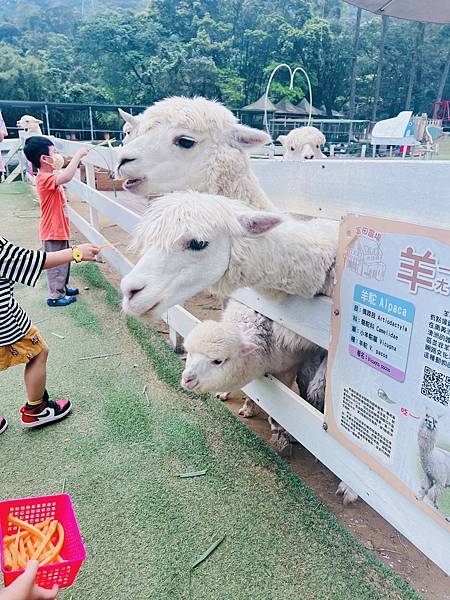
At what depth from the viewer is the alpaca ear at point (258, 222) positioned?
159cm

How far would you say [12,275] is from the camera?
7.58ft

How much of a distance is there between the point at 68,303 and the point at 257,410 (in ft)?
8.89

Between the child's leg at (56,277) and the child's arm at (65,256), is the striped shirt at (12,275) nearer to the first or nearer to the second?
the child's arm at (65,256)

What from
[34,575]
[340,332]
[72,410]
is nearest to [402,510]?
[340,332]

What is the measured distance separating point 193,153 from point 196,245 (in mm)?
855

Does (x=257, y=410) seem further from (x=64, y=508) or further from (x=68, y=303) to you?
(x=68, y=303)

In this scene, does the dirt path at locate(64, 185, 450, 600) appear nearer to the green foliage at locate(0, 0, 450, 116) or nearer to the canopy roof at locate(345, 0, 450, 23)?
the canopy roof at locate(345, 0, 450, 23)

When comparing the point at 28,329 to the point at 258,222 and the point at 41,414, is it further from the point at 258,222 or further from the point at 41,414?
the point at 258,222

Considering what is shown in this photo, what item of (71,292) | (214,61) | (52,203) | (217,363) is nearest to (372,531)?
(217,363)

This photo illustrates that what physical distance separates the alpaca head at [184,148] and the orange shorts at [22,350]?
3.50 ft

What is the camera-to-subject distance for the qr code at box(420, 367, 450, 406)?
3.86 feet

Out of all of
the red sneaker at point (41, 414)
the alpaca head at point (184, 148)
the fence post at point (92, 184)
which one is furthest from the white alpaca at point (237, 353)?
the fence post at point (92, 184)

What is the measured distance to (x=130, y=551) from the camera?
6.31ft

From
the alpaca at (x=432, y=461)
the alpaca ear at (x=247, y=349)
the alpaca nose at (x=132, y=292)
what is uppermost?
the alpaca nose at (x=132, y=292)
